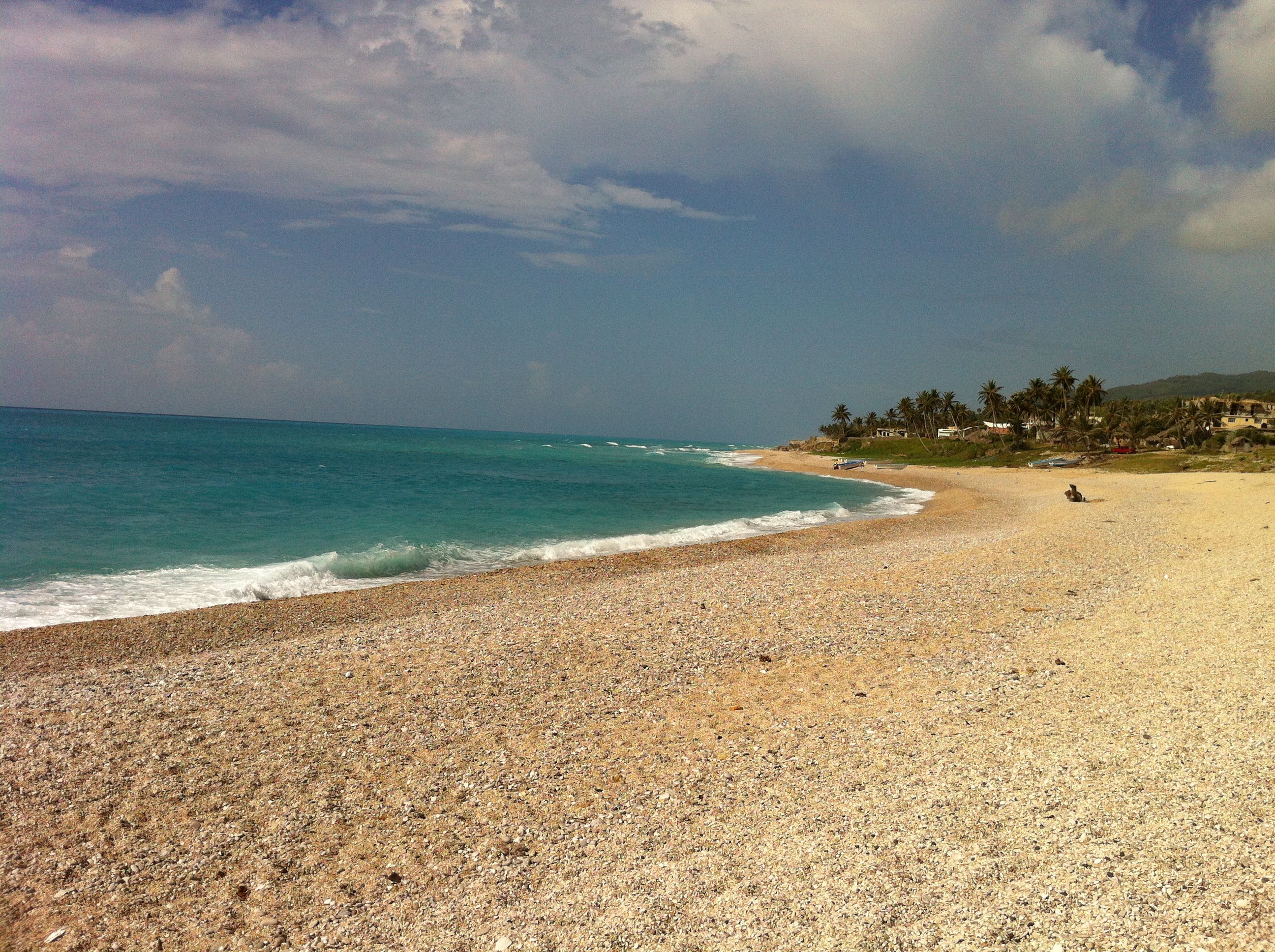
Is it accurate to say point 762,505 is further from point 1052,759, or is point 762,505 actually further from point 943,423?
point 943,423

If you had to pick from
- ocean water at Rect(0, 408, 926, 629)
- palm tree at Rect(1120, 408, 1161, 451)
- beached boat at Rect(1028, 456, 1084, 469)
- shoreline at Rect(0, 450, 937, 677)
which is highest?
palm tree at Rect(1120, 408, 1161, 451)

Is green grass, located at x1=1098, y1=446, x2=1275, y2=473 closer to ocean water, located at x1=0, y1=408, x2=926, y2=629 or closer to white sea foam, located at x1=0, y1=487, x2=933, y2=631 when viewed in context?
ocean water, located at x1=0, y1=408, x2=926, y2=629

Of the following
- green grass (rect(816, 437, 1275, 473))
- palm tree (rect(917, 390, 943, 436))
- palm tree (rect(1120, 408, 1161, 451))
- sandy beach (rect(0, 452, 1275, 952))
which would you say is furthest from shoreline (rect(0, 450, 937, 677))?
palm tree (rect(917, 390, 943, 436))

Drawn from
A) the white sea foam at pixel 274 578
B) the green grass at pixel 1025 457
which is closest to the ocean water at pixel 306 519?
the white sea foam at pixel 274 578

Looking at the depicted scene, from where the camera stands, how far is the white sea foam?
641 inches

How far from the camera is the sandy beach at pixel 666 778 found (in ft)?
16.8

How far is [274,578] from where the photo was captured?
773 inches

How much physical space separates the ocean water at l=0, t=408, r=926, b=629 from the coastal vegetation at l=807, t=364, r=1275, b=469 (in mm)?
33671

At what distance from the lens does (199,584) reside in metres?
18.7

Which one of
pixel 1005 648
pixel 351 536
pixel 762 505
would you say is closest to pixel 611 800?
pixel 1005 648

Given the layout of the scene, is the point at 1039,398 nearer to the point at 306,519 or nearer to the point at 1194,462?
the point at 1194,462

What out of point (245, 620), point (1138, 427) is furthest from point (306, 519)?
point (1138, 427)

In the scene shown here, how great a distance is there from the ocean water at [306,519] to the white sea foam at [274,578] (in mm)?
69

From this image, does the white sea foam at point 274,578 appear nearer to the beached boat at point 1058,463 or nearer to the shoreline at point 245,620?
the shoreline at point 245,620
